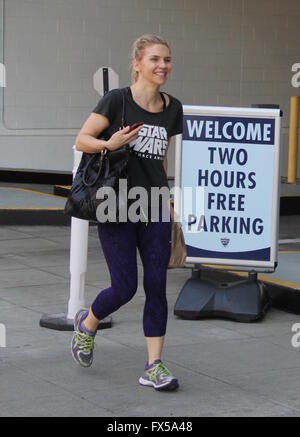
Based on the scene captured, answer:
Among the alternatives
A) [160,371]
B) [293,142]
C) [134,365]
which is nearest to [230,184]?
[134,365]

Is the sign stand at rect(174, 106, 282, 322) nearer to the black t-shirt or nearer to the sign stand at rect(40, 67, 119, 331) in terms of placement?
the sign stand at rect(40, 67, 119, 331)

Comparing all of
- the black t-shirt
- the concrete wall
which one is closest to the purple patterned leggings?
the black t-shirt

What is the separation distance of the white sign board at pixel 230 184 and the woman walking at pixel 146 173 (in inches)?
79.6

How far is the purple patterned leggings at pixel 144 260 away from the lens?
6.05 meters

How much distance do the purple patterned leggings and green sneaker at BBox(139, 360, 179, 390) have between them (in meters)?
0.18

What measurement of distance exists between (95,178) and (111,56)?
1027 cm

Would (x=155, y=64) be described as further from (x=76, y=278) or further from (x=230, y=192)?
(x=230, y=192)

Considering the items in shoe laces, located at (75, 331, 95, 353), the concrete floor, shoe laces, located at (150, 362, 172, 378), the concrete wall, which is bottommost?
the concrete floor

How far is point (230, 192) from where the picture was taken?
322 inches

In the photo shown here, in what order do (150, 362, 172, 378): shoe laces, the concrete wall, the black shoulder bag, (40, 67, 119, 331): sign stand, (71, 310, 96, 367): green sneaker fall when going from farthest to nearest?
the concrete wall → (40, 67, 119, 331): sign stand → (71, 310, 96, 367): green sneaker → (150, 362, 172, 378): shoe laces → the black shoulder bag

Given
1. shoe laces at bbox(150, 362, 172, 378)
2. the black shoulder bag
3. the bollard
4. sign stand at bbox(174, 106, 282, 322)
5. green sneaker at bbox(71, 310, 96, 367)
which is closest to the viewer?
the black shoulder bag

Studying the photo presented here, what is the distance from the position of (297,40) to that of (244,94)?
1269mm

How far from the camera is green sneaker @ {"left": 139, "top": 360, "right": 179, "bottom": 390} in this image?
5988 millimetres

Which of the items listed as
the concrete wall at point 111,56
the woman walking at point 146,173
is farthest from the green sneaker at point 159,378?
the concrete wall at point 111,56
